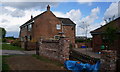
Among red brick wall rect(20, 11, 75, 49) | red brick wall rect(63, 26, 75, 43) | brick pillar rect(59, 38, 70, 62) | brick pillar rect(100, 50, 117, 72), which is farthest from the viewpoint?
red brick wall rect(63, 26, 75, 43)

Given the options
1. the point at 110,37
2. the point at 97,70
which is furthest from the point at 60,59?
the point at 110,37

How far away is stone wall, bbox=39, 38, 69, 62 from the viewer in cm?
1179

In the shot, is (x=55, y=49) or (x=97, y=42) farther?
(x=97, y=42)

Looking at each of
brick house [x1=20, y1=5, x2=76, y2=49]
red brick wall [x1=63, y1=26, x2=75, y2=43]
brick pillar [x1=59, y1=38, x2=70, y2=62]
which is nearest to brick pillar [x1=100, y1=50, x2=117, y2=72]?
brick pillar [x1=59, y1=38, x2=70, y2=62]

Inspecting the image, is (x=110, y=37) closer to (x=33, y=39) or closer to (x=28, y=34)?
(x=33, y=39)

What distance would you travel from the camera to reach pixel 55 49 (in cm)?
1332

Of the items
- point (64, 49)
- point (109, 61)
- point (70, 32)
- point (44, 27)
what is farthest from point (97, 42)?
point (70, 32)

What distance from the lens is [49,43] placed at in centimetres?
1472

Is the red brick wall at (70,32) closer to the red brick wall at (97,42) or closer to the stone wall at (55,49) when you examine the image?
the red brick wall at (97,42)

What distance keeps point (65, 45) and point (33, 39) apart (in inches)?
920

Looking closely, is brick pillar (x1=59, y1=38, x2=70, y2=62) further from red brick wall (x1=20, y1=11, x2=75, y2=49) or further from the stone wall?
red brick wall (x1=20, y1=11, x2=75, y2=49)

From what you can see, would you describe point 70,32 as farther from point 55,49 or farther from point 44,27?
point 55,49

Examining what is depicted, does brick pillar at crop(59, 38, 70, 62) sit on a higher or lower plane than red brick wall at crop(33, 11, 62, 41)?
lower

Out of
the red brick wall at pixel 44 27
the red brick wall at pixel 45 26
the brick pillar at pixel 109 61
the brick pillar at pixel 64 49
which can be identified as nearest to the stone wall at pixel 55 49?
the brick pillar at pixel 64 49
